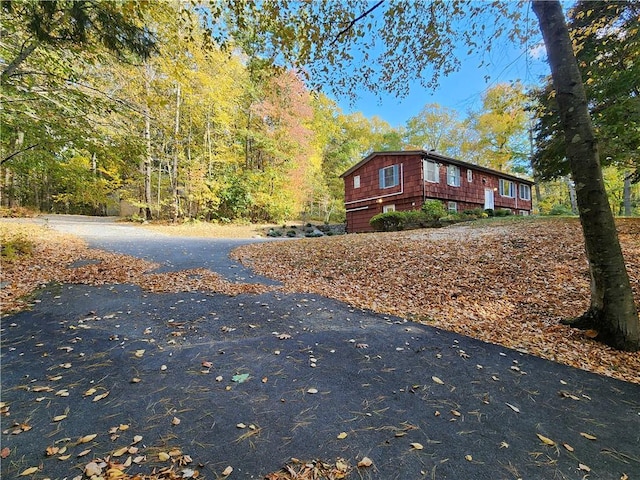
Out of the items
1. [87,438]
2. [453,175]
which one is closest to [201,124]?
[453,175]

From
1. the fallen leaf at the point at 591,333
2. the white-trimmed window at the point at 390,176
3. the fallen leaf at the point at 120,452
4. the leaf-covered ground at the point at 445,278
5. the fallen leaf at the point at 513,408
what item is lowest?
the fallen leaf at the point at 513,408

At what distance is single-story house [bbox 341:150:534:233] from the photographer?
1727 cm

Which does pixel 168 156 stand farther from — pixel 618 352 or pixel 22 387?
pixel 618 352

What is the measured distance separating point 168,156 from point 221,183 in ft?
11.9

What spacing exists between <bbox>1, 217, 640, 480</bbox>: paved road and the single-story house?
1490 cm

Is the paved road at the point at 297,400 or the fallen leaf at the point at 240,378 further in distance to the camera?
the fallen leaf at the point at 240,378

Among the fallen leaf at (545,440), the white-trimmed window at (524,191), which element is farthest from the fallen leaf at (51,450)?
the white-trimmed window at (524,191)

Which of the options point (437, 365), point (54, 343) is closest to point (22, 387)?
point (54, 343)

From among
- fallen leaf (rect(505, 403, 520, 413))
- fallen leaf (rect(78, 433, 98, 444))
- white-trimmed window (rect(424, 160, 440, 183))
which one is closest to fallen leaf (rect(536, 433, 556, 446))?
fallen leaf (rect(505, 403, 520, 413))

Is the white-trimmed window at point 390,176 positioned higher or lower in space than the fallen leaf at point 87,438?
higher

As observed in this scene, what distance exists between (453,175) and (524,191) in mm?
10952

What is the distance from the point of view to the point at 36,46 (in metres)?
4.74

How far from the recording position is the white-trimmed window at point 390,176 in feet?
59.5

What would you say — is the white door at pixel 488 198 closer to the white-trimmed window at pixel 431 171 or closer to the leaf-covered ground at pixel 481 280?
the white-trimmed window at pixel 431 171
